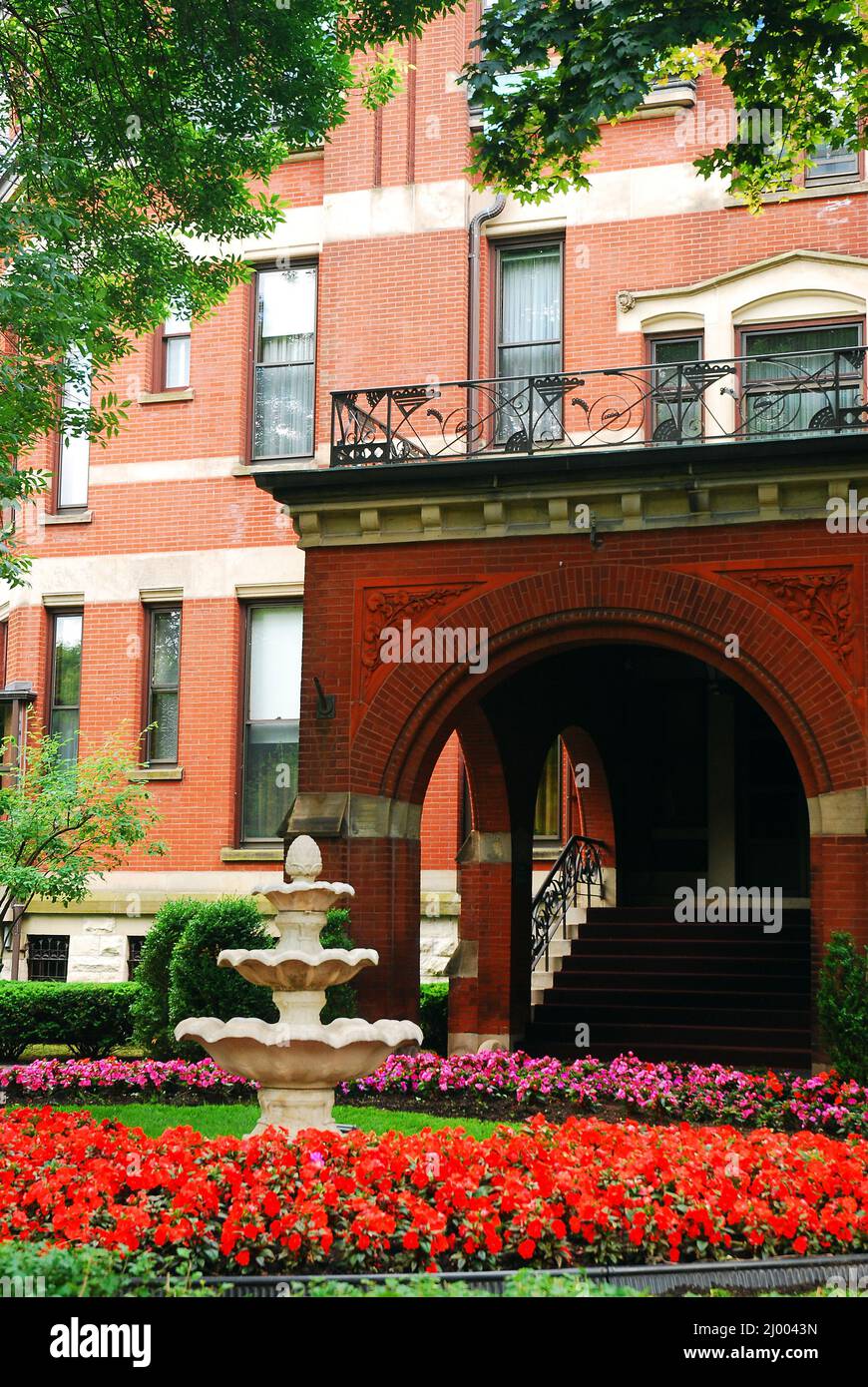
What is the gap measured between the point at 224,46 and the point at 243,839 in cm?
1042

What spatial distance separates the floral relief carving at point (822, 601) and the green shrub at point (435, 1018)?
6671 mm

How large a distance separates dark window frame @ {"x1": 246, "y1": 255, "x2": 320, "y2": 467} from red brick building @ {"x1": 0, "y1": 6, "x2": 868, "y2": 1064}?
7cm

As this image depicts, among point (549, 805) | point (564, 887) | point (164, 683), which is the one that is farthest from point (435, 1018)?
point (164, 683)

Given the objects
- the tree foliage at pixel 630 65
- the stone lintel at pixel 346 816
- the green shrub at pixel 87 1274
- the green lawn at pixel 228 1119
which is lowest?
the green lawn at pixel 228 1119

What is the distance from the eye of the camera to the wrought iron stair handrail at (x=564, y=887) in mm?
17828

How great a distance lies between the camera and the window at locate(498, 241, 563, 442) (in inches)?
816

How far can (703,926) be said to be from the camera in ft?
57.9

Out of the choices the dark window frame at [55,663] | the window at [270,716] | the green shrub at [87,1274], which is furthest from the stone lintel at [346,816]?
the dark window frame at [55,663]

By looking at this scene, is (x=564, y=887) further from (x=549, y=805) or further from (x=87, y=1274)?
(x=87, y=1274)

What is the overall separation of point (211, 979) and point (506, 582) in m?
4.55

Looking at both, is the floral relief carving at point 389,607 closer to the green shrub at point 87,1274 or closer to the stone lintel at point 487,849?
the stone lintel at point 487,849

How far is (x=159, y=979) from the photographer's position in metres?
13.9
